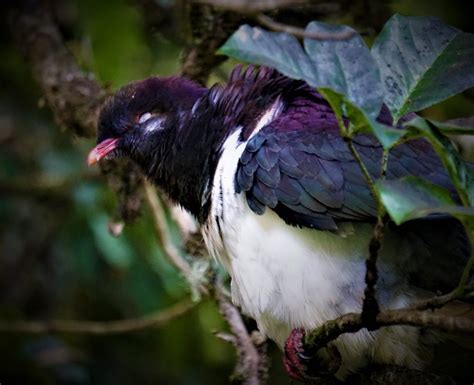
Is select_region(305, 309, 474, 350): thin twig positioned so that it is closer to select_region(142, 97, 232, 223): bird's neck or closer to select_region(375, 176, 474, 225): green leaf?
select_region(375, 176, 474, 225): green leaf

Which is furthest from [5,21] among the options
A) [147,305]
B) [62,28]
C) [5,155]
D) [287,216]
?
[287,216]

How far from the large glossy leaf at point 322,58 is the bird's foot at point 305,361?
94 centimetres

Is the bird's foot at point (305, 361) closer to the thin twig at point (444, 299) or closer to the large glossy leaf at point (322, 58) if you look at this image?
the thin twig at point (444, 299)

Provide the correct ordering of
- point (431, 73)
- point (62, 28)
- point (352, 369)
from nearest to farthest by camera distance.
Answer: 1. point (431, 73)
2. point (352, 369)
3. point (62, 28)

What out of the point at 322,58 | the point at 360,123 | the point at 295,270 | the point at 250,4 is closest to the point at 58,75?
the point at 250,4

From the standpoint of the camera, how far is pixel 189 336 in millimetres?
4508

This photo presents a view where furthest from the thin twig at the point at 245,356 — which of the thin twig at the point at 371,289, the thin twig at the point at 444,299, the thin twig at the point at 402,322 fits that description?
the thin twig at the point at 444,299

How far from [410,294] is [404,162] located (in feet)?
1.30

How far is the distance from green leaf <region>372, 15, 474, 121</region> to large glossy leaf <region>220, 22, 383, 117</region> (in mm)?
108

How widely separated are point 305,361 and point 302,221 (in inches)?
18.3

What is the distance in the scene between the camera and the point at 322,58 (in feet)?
6.32

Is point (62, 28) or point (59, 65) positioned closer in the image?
point (59, 65)

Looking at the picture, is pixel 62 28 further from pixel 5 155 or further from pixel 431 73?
pixel 431 73

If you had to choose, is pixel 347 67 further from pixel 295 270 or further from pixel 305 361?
pixel 305 361
